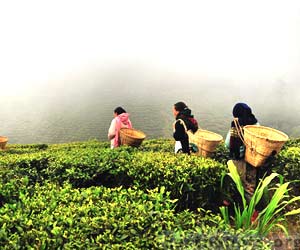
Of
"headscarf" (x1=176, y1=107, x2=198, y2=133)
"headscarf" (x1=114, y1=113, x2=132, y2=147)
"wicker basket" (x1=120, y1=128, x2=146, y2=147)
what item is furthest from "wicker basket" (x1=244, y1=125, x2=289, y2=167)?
"headscarf" (x1=114, y1=113, x2=132, y2=147)

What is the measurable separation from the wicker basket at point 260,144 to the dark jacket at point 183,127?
1.19 meters

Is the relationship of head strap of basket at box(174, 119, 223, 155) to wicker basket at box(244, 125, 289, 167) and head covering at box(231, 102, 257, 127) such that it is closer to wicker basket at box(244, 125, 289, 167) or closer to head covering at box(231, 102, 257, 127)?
head covering at box(231, 102, 257, 127)

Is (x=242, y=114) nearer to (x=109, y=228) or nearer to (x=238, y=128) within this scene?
(x=238, y=128)

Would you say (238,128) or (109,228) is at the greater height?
(238,128)

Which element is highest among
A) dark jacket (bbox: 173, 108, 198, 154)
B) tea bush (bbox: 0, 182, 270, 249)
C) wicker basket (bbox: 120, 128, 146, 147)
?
dark jacket (bbox: 173, 108, 198, 154)

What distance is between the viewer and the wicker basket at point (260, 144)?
19.5ft

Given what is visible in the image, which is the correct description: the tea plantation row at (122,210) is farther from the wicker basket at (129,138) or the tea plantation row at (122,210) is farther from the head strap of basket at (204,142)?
→ the wicker basket at (129,138)

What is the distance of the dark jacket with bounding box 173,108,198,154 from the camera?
705cm

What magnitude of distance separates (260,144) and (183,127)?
5.45ft

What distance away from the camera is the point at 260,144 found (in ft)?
19.7

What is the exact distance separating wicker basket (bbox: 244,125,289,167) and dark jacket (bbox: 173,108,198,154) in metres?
1.19

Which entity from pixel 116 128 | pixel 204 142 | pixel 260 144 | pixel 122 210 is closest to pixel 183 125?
pixel 204 142

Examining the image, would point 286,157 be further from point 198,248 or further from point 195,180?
point 198,248

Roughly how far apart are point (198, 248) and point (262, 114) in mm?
66032
